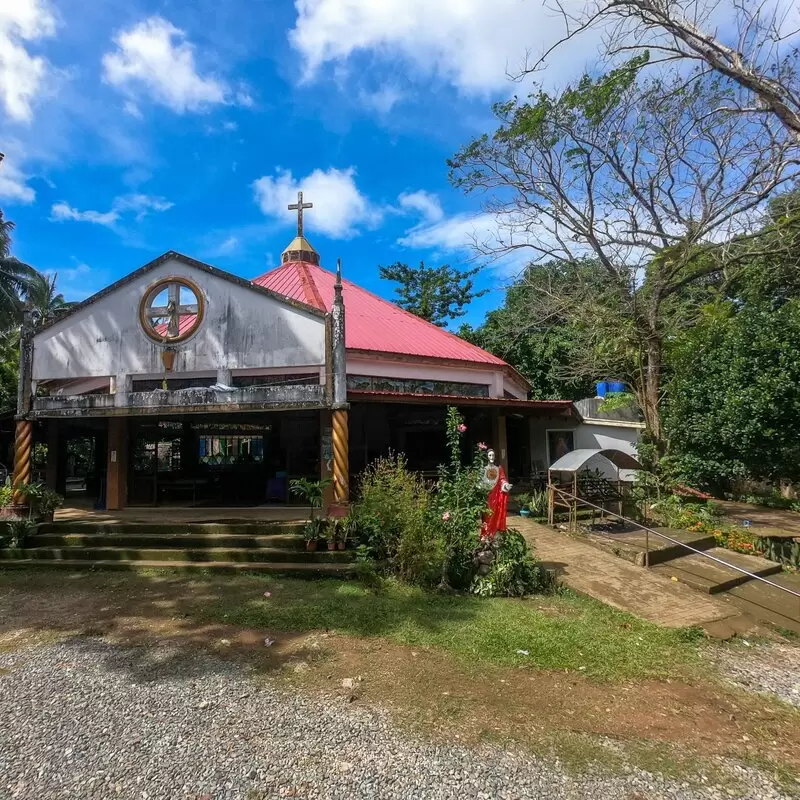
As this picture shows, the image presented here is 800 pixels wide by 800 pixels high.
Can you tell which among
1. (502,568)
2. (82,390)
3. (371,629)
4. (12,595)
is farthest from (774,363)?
(82,390)

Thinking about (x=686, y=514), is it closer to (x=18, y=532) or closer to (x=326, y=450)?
(x=326, y=450)

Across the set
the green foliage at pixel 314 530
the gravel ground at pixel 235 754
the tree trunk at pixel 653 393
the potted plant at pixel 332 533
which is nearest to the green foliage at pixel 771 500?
the tree trunk at pixel 653 393

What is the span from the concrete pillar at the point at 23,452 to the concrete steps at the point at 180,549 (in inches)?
48.2

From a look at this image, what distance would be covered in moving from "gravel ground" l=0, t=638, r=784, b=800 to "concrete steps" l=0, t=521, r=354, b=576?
3.34 m

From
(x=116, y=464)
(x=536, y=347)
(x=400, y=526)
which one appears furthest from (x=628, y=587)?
(x=536, y=347)

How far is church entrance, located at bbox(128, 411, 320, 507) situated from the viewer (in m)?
12.6

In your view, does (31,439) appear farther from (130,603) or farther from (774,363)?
(774,363)

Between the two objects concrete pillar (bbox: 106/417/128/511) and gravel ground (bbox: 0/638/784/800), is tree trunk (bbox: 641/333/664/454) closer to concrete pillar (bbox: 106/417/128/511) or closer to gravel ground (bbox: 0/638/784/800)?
gravel ground (bbox: 0/638/784/800)

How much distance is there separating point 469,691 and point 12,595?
6503 mm

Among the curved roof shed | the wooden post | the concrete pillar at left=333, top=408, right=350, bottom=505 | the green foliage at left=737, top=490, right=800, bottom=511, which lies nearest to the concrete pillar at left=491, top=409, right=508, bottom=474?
the curved roof shed

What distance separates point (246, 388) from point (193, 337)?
1786mm

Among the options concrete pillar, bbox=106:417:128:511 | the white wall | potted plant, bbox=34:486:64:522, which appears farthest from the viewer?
concrete pillar, bbox=106:417:128:511

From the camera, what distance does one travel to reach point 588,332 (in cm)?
1719

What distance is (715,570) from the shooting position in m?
9.20
